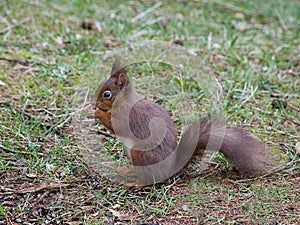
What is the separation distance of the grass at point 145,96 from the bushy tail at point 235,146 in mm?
110

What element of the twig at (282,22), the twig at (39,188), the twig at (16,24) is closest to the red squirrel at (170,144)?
the twig at (39,188)

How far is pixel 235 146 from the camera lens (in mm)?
2359

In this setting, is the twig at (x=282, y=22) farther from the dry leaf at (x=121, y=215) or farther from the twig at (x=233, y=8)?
the dry leaf at (x=121, y=215)

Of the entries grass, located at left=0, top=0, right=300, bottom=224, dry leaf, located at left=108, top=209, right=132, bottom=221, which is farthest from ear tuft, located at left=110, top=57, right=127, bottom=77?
dry leaf, located at left=108, top=209, right=132, bottom=221

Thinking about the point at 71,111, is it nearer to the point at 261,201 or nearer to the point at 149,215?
the point at 149,215

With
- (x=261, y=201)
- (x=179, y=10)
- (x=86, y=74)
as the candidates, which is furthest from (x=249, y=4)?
(x=261, y=201)

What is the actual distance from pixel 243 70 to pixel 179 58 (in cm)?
48

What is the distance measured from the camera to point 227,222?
217 cm

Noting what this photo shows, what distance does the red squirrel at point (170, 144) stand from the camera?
2.37 meters

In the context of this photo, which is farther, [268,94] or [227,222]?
[268,94]

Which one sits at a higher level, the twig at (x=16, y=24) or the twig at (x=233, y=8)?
the twig at (x=16, y=24)

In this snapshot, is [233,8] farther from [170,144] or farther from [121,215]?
[121,215]

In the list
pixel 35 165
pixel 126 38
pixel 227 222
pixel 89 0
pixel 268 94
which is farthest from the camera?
pixel 89 0

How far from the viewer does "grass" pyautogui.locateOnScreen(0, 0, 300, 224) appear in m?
2.28
